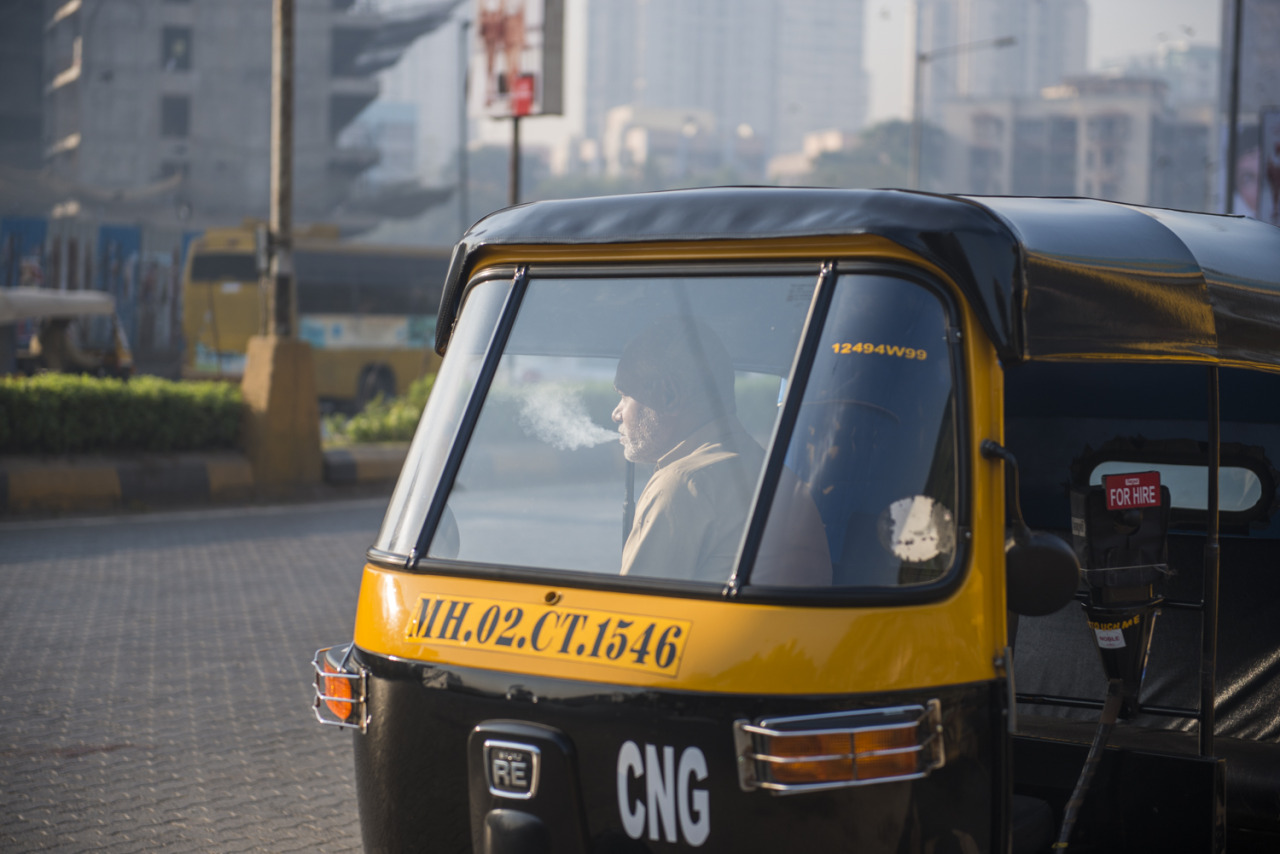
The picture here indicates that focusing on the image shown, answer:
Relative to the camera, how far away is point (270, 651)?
745 centimetres

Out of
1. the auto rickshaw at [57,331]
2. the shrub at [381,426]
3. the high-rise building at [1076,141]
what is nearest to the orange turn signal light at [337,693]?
the shrub at [381,426]

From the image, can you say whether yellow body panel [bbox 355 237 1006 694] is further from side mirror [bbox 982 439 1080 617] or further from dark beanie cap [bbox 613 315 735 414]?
dark beanie cap [bbox 613 315 735 414]

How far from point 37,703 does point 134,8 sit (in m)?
57.2

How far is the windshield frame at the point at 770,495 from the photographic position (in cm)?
266

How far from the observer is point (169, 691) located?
658 cm

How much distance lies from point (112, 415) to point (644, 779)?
1123 centimetres

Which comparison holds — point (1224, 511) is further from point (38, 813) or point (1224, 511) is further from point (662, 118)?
point (662, 118)

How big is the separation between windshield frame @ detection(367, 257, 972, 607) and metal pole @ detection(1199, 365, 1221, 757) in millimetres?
1144

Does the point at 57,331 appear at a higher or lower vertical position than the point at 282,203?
lower

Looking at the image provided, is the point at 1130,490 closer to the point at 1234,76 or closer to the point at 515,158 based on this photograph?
the point at 515,158

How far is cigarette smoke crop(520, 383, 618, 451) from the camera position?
3.47m

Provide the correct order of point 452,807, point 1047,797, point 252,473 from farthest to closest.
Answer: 1. point 252,473
2. point 1047,797
3. point 452,807

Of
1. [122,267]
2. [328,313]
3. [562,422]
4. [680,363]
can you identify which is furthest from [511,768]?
[122,267]

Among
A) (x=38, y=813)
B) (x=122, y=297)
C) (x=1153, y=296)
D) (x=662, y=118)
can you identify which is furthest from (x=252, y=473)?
(x=662, y=118)
